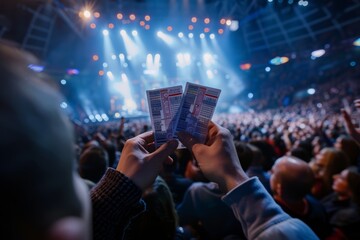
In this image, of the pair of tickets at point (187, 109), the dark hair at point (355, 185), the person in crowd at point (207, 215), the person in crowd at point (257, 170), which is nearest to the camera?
the pair of tickets at point (187, 109)

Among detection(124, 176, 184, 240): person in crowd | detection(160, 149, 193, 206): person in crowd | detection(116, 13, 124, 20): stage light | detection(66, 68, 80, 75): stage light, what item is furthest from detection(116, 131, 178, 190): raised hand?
detection(66, 68, 80, 75): stage light

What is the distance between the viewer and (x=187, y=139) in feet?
4.59

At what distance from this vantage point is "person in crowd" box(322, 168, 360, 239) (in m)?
2.67

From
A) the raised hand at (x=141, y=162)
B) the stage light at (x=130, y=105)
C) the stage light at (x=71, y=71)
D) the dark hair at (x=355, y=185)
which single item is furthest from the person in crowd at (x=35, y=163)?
the stage light at (x=130, y=105)

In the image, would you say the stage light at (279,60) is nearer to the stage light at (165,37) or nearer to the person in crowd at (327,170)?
the stage light at (165,37)

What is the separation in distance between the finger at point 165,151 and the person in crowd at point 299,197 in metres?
1.64

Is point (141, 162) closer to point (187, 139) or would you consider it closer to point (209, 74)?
point (187, 139)

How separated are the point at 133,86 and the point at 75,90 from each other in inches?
266

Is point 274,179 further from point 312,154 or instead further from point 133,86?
point 133,86

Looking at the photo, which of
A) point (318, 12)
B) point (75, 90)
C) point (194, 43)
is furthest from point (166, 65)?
point (318, 12)

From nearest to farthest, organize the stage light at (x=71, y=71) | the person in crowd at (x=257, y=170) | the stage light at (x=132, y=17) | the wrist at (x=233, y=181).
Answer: the wrist at (x=233, y=181), the person in crowd at (x=257, y=170), the stage light at (x=132, y=17), the stage light at (x=71, y=71)

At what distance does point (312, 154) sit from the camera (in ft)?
19.7

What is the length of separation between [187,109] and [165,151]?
0.90 feet

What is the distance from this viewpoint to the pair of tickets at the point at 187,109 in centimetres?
142
